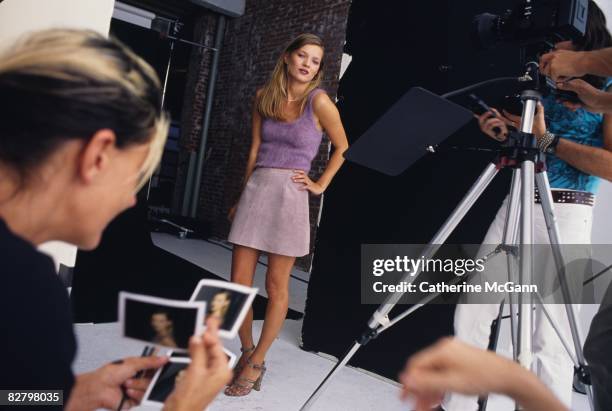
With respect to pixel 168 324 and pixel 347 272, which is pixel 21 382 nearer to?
pixel 168 324

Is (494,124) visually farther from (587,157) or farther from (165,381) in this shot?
(165,381)

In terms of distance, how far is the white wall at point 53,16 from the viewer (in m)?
1.77

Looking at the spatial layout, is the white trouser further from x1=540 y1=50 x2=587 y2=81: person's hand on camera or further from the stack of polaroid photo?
the stack of polaroid photo

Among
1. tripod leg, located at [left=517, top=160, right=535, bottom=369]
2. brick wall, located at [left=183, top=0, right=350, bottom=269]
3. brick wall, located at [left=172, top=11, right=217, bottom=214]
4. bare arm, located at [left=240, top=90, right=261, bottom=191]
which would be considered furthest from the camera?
brick wall, located at [left=172, top=11, right=217, bottom=214]

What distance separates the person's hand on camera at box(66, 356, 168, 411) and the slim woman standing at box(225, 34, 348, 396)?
1.35 metres

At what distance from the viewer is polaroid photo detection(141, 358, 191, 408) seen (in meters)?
0.77

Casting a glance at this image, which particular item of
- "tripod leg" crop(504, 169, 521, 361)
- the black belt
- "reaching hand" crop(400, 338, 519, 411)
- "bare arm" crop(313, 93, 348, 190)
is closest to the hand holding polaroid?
"reaching hand" crop(400, 338, 519, 411)

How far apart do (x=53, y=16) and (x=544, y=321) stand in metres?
2.00

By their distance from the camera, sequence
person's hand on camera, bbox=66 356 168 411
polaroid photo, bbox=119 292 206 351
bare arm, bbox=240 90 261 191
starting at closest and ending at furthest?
polaroid photo, bbox=119 292 206 351 < person's hand on camera, bbox=66 356 168 411 < bare arm, bbox=240 90 261 191

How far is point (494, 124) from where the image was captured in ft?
4.74

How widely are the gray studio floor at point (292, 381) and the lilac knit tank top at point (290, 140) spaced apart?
974mm

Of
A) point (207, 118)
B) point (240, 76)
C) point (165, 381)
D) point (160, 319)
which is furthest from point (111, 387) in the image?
point (207, 118)

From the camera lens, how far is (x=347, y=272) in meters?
2.69

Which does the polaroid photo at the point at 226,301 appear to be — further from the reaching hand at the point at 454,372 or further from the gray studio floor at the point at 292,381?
the gray studio floor at the point at 292,381
